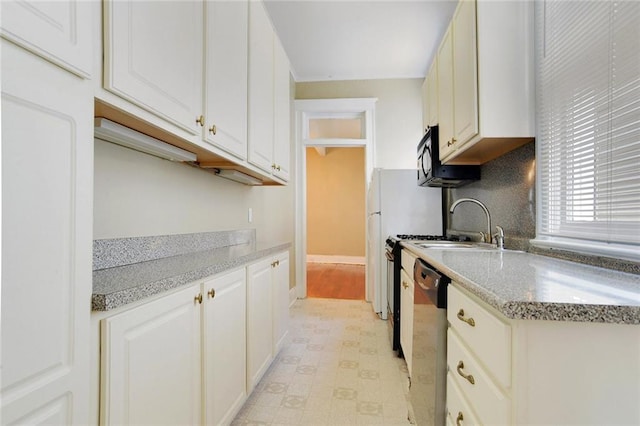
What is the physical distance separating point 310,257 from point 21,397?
6.39 meters

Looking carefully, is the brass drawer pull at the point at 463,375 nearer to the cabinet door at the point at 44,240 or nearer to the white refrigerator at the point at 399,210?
the cabinet door at the point at 44,240

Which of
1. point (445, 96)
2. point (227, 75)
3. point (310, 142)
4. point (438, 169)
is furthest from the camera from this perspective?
point (310, 142)

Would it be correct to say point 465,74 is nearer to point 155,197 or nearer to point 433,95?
point 433,95

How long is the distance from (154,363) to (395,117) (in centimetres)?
381

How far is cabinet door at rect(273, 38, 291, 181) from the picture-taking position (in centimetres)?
235

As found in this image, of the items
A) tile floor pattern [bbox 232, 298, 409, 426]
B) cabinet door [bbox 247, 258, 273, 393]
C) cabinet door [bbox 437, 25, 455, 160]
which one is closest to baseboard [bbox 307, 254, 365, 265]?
tile floor pattern [bbox 232, 298, 409, 426]

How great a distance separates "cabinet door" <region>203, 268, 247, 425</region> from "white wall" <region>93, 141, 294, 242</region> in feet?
1.46

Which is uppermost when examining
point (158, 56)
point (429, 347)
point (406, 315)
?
point (158, 56)

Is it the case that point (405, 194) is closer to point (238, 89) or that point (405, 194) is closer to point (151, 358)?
point (238, 89)

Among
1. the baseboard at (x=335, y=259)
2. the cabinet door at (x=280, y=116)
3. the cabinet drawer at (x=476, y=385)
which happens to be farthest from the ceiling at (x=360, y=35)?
the baseboard at (x=335, y=259)

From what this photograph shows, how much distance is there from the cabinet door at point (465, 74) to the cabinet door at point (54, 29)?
1.66 m

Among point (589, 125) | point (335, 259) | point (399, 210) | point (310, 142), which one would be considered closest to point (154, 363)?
point (589, 125)

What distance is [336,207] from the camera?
682 centimetres

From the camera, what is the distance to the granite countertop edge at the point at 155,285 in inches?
29.2
